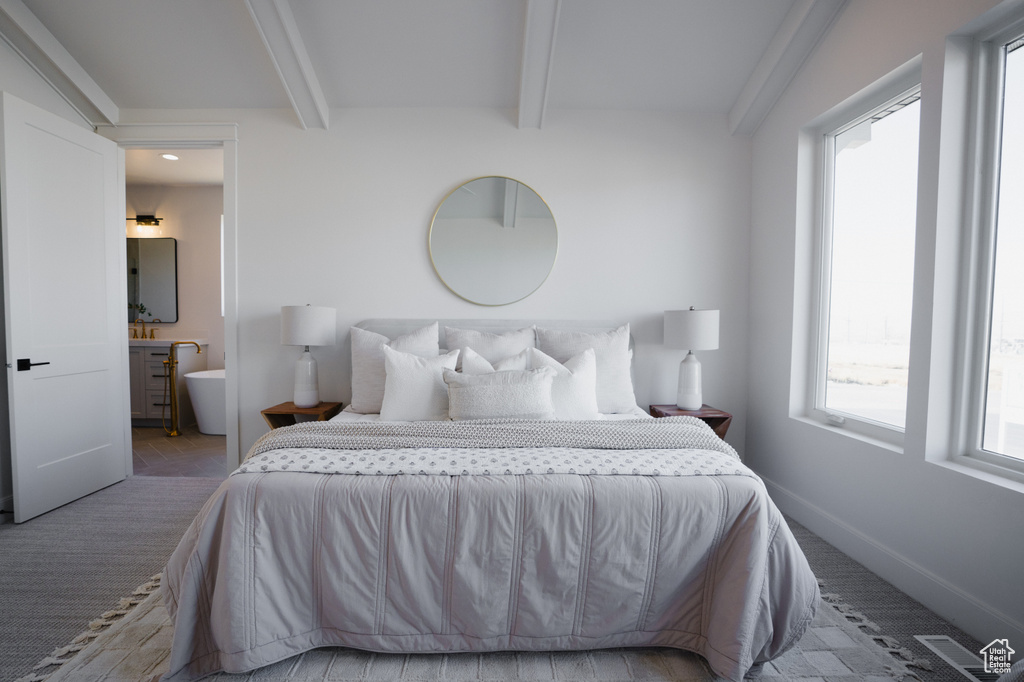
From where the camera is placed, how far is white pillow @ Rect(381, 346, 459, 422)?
2.82 meters

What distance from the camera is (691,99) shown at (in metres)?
3.53

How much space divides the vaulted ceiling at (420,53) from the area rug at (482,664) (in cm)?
290

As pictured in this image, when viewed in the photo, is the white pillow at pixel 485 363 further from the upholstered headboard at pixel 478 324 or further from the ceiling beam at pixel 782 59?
the ceiling beam at pixel 782 59

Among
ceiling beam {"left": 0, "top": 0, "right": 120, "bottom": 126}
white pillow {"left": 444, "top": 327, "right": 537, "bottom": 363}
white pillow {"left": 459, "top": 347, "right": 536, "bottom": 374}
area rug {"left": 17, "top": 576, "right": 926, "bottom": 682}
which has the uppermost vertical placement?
ceiling beam {"left": 0, "top": 0, "right": 120, "bottom": 126}

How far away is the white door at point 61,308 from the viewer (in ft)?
9.31

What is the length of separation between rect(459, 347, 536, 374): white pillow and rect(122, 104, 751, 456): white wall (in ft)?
2.15

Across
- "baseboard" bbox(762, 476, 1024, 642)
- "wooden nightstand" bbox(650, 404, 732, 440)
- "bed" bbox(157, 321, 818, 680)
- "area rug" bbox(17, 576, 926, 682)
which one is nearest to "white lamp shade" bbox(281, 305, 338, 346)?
"bed" bbox(157, 321, 818, 680)

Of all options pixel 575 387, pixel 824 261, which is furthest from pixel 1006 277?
pixel 575 387

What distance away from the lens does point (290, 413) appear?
325 centimetres

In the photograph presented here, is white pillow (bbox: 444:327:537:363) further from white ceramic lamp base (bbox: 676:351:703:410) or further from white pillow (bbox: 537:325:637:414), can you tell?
white ceramic lamp base (bbox: 676:351:703:410)

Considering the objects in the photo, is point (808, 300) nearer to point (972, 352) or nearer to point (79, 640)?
point (972, 352)

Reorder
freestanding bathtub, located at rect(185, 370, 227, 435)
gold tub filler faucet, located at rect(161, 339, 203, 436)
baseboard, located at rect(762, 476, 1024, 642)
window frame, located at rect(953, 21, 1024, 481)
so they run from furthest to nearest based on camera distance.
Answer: gold tub filler faucet, located at rect(161, 339, 203, 436)
freestanding bathtub, located at rect(185, 370, 227, 435)
window frame, located at rect(953, 21, 1024, 481)
baseboard, located at rect(762, 476, 1024, 642)

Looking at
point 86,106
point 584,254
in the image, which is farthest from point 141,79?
point 584,254

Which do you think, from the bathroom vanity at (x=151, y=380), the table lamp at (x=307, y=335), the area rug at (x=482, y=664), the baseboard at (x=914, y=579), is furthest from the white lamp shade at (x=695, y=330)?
the bathroom vanity at (x=151, y=380)
